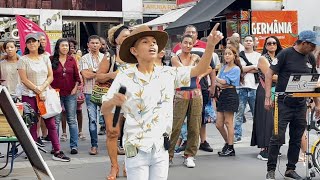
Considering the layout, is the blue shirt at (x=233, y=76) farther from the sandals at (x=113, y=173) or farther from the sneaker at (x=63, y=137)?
the sneaker at (x=63, y=137)

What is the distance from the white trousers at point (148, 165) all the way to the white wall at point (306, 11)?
14.4m

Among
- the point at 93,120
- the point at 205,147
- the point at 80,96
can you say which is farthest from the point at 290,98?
the point at 80,96

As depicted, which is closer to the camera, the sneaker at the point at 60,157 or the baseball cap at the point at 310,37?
the baseball cap at the point at 310,37

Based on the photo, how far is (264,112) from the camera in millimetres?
8211

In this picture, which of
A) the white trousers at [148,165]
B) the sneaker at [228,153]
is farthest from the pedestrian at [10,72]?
the white trousers at [148,165]

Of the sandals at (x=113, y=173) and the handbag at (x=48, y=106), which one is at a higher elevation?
the handbag at (x=48, y=106)

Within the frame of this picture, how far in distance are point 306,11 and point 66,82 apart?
11.2m

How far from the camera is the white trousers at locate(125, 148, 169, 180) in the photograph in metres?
4.12

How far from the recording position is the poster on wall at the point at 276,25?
53.1 ft

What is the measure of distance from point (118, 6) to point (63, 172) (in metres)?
22.0

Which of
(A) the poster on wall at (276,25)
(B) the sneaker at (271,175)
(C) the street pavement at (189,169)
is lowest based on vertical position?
(C) the street pavement at (189,169)

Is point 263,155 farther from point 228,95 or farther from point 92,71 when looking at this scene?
point 92,71

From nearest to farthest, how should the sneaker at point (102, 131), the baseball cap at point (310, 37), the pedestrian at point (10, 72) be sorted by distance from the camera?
the baseball cap at point (310, 37)
the pedestrian at point (10, 72)
the sneaker at point (102, 131)

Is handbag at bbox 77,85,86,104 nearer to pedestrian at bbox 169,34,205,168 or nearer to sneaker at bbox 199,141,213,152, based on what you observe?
sneaker at bbox 199,141,213,152
